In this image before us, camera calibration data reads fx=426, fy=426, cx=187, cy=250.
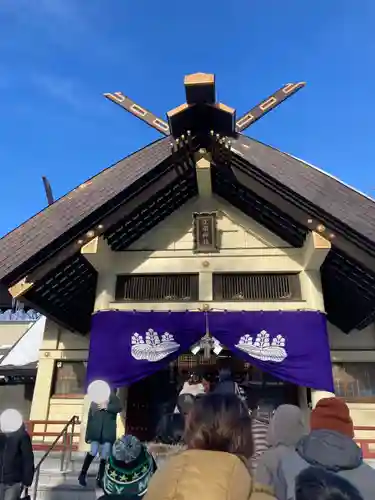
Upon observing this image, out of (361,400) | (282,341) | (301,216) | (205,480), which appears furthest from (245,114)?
(205,480)

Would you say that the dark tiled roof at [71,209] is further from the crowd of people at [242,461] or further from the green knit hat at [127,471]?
the crowd of people at [242,461]

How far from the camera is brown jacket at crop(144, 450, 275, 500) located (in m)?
1.54

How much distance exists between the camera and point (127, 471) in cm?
293

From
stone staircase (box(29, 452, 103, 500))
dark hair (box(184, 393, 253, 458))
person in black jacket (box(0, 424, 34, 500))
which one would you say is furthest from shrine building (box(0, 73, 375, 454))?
dark hair (box(184, 393, 253, 458))

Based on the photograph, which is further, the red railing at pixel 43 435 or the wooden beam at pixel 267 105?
the wooden beam at pixel 267 105

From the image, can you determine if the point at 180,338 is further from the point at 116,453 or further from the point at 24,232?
the point at 116,453

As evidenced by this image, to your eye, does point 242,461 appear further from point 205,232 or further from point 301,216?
point 205,232

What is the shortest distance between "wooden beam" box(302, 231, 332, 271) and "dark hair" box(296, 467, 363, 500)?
23.5 ft

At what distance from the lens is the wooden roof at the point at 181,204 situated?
28.4 feet

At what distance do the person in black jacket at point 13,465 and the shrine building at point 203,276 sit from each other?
3.84m

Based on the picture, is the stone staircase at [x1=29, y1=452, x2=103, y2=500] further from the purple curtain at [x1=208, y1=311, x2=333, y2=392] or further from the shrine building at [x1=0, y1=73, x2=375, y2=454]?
the purple curtain at [x1=208, y1=311, x2=333, y2=392]

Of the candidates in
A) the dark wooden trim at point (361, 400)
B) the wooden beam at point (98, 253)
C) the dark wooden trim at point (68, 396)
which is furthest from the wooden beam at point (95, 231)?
the dark wooden trim at point (361, 400)

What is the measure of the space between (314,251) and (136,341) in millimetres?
4130

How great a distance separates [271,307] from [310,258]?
1.34 metres
